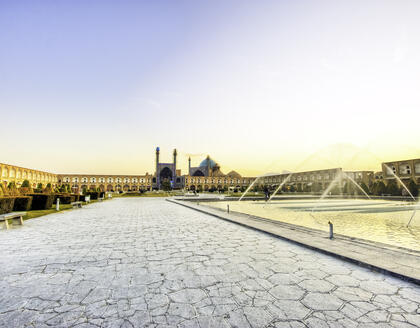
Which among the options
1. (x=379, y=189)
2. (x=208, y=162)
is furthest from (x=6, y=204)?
(x=208, y=162)

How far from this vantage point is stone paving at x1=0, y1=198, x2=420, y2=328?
7.48ft

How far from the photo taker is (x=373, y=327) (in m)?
2.12

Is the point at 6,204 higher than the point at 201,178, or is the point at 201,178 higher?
the point at 201,178

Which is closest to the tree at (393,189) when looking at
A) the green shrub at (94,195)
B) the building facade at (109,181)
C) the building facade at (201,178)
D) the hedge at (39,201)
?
the building facade at (201,178)

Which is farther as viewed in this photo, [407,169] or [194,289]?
[407,169]

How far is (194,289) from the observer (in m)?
2.94

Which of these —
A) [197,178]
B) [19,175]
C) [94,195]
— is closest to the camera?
[94,195]

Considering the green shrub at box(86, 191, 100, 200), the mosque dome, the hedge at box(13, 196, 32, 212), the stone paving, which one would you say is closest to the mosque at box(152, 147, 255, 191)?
the mosque dome

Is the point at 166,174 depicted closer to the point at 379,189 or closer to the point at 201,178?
the point at 201,178

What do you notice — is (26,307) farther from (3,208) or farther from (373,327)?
(3,208)

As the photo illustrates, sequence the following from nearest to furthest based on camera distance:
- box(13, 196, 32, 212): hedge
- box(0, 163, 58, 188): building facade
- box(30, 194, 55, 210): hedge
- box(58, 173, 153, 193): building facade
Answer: box(13, 196, 32, 212): hedge
box(30, 194, 55, 210): hedge
box(0, 163, 58, 188): building facade
box(58, 173, 153, 193): building facade

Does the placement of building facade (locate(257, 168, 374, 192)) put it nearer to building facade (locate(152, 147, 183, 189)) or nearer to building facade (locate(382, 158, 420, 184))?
building facade (locate(382, 158, 420, 184))

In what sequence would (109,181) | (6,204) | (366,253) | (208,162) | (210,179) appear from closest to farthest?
(366,253), (6,204), (109,181), (210,179), (208,162)

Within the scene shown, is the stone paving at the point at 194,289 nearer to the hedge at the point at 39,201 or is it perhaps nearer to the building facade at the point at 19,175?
the hedge at the point at 39,201
